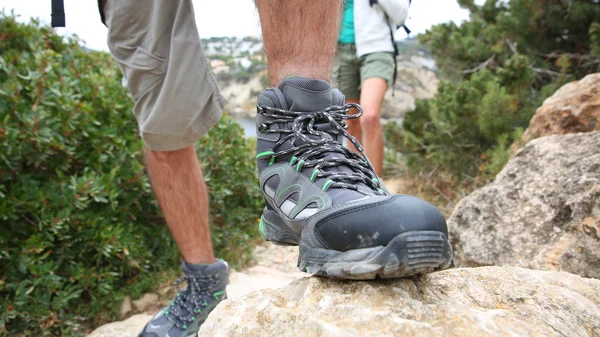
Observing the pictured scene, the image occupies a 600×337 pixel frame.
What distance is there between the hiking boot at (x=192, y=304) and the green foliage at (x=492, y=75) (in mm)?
2673

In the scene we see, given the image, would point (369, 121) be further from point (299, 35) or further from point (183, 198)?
point (299, 35)

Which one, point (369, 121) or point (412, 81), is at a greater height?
point (369, 121)

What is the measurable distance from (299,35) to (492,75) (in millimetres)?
4351

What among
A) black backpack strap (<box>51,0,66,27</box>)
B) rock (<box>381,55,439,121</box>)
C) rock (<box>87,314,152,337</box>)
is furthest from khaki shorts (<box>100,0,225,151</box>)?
rock (<box>381,55,439,121</box>)

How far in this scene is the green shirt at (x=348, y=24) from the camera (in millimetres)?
3875

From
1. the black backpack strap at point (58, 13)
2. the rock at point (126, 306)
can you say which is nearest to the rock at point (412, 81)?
the rock at point (126, 306)

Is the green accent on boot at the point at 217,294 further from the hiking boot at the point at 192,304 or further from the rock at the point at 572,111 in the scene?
the rock at the point at 572,111

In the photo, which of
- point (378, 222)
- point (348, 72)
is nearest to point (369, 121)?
point (348, 72)

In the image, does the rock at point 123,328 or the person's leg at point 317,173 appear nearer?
the person's leg at point 317,173

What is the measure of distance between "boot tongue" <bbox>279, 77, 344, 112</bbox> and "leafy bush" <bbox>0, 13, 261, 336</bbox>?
1517 mm

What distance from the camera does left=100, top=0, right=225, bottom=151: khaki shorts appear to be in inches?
68.0

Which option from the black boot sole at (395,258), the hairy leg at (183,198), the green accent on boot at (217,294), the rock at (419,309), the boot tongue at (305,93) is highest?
the boot tongue at (305,93)

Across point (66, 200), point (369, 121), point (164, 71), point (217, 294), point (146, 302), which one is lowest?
point (146, 302)

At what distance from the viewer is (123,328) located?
2.39 meters
